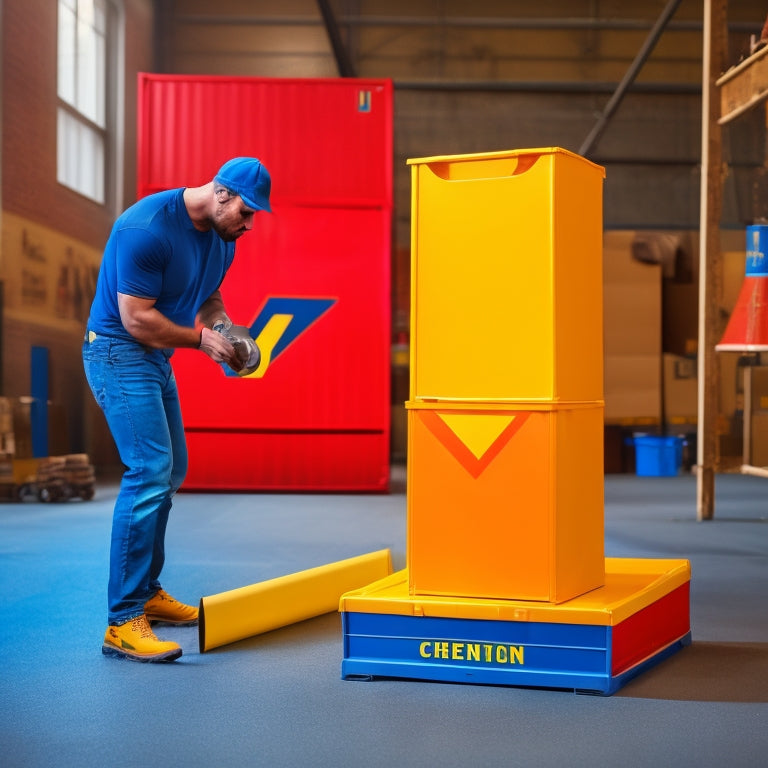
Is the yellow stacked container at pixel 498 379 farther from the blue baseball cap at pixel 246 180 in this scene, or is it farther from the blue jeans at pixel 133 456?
the blue jeans at pixel 133 456

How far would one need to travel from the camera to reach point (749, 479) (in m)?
11.1

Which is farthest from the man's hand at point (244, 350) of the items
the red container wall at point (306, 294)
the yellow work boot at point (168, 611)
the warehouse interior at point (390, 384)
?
the red container wall at point (306, 294)

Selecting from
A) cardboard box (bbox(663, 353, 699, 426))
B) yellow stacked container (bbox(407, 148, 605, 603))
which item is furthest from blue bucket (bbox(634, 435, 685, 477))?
yellow stacked container (bbox(407, 148, 605, 603))

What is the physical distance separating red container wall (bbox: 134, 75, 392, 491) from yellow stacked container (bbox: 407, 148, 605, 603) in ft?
20.2

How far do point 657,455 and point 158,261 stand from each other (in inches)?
358

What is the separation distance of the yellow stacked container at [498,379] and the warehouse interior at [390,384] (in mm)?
143

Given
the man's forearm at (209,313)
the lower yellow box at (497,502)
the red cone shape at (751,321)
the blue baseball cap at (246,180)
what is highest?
the blue baseball cap at (246,180)

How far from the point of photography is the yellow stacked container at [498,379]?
3.17 meters

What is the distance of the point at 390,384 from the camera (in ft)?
39.9

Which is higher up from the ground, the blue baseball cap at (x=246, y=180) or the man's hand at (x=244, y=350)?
the blue baseball cap at (x=246, y=180)

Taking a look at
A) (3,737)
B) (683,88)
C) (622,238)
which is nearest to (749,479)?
(622,238)

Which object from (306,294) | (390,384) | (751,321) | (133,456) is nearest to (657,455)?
(390,384)

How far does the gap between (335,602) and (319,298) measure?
553cm

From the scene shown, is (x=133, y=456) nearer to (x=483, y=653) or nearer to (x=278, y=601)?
(x=278, y=601)
